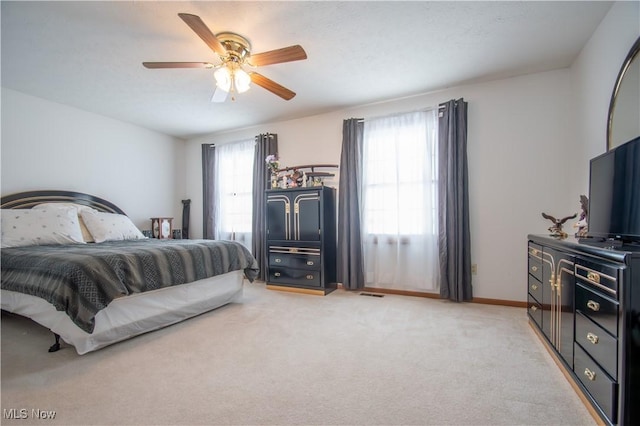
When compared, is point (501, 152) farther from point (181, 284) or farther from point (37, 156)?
point (37, 156)

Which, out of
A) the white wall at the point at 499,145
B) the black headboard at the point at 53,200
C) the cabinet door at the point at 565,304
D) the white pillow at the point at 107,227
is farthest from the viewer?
the white pillow at the point at 107,227

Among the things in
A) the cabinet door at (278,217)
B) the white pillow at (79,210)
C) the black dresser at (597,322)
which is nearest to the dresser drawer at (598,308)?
the black dresser at (597,322)

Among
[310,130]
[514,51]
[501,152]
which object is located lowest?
[501,152]

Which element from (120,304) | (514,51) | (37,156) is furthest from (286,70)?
(37,156)

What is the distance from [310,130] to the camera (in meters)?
4.41

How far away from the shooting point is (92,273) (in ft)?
6.70

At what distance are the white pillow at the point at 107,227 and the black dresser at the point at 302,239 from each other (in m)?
1.82

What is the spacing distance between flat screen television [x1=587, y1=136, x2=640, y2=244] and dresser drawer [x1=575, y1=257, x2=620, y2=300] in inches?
10.9

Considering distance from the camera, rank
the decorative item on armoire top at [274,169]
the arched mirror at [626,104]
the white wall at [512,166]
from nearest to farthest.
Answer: the arched mirror at [626,104] < the white wall at [512,166] < the decorative item on armoire top at [274,169]

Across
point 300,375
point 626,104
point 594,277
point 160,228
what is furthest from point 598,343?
point 160,228

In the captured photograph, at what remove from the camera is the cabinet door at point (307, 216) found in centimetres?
385

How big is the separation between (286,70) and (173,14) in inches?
44.2

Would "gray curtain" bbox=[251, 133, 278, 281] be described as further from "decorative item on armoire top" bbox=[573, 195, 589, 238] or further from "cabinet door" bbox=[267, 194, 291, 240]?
"decorative item on armoire top" bbox=[573, 195, 589, 238]
